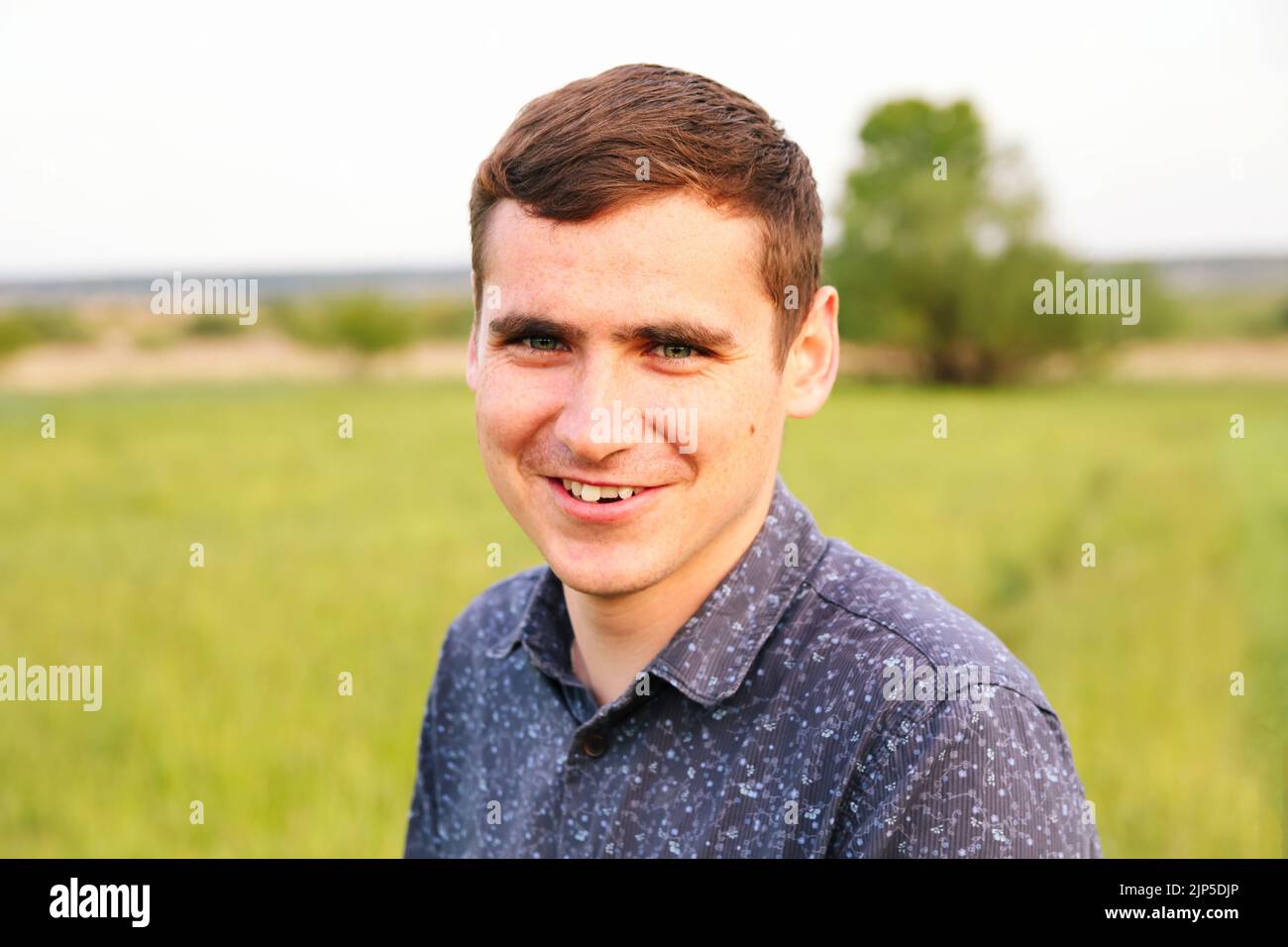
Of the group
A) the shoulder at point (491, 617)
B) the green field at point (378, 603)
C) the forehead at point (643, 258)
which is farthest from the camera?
the green field at point (378, 603)

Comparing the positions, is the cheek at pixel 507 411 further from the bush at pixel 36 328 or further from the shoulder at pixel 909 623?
the bush at pixel 36 328

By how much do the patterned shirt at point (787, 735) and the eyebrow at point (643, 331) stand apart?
14.4 inches

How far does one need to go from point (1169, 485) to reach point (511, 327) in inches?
640

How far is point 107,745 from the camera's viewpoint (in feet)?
19.4

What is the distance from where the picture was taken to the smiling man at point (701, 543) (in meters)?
1.56

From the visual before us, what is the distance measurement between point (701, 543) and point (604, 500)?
173 mm

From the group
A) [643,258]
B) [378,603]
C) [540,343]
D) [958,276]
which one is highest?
[958,276]

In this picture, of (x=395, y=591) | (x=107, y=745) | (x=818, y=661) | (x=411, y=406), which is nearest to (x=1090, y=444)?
(x=411, y=406)

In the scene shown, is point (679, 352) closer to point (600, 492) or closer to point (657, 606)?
point (600, 492)

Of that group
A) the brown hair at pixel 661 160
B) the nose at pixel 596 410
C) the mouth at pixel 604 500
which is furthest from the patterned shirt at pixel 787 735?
the brown hair at pixel 661 160

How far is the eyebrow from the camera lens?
166cm

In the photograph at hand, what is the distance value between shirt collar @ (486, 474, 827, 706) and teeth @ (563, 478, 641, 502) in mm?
226

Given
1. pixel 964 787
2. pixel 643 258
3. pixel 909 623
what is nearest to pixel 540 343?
pixel 643 258

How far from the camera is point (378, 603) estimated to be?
825cm
